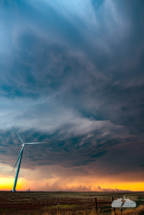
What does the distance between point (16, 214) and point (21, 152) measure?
264 ft

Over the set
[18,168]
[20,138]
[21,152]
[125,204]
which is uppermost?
[20,138]

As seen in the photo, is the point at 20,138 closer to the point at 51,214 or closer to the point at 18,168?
the point at 18,168

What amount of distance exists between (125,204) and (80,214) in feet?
48.6

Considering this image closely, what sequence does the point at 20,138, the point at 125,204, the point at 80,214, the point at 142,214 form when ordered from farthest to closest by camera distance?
1. the point at 20,138
2. the point at 80,214
3. the point at 142,214
4. the point at 125,204

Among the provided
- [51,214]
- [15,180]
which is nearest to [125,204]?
[51,214]

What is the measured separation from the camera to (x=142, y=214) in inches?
1031

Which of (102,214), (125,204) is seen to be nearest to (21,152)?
(102,214)

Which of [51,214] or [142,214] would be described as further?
[51,214]

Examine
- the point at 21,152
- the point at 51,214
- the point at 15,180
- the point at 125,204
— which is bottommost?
the point at 51,214

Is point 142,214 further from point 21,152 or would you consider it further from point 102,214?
point 21,152

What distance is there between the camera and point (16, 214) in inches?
1181

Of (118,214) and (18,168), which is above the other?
(18,168)

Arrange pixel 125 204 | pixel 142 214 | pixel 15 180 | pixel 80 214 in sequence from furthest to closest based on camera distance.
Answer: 1. pixel 15 180
2. pixel 80 214
3. pixel 142 214
4. pixel 125 204

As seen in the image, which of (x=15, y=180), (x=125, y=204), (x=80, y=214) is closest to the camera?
(x=125, y=204)
